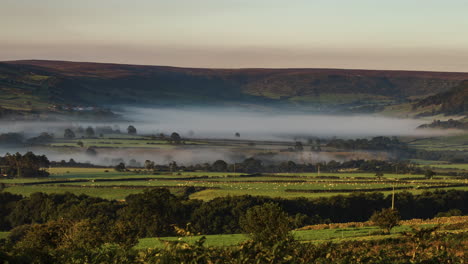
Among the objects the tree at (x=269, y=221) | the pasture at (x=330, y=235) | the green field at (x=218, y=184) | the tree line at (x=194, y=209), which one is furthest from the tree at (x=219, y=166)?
the tree at (x=269, y=221)

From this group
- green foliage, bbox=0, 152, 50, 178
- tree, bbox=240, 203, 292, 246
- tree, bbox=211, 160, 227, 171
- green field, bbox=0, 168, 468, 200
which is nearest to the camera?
tree, bbox=240, 203, 292, 246

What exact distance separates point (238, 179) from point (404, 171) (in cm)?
4330

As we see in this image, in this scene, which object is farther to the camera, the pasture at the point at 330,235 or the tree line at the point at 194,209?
the tree line at the point at 194,209

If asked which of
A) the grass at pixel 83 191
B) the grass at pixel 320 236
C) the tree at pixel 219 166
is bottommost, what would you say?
the grass at pixel 320 236

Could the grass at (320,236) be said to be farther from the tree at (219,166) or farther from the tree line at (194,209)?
the tree at (219,166)

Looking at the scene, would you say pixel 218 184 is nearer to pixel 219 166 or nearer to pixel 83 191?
pixel 83 191

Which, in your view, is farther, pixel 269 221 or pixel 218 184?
pixel 218 184

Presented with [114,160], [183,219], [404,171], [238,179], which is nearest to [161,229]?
[183,219]

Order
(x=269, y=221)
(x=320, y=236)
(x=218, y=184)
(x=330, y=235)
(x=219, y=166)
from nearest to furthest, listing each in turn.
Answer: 1. (x=269, y=221)
2. (x=320, y=236)
3. (x=330, y=235)
4. (x=218, y=184)
5. (x=219, y=166)

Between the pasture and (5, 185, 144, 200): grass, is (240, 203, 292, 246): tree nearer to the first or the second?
the pasture

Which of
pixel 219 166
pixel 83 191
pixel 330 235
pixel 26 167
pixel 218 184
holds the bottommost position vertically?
pixel 330 235

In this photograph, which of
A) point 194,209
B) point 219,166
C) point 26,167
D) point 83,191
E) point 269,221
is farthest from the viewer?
point 219,166

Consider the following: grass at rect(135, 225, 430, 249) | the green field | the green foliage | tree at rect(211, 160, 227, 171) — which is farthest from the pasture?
tree at rect(211, 160, 227, 171)

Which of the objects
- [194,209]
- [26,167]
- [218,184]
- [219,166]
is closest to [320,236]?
[194,209]
